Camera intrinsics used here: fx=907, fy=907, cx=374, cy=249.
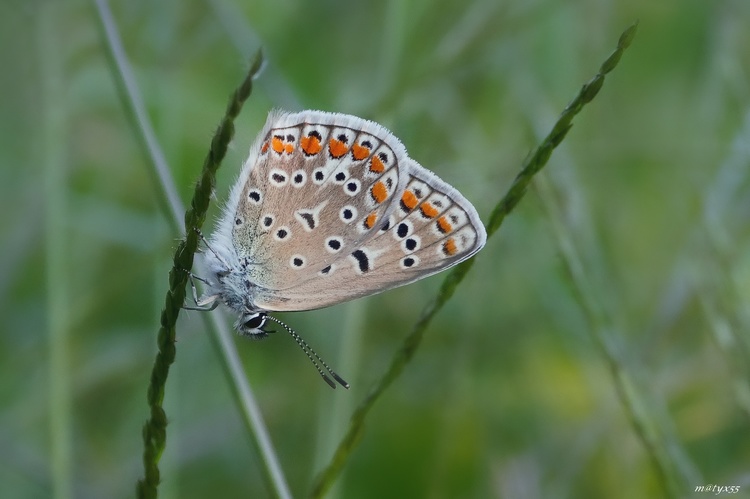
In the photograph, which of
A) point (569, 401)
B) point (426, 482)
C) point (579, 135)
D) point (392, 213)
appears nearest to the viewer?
point (392, 213)

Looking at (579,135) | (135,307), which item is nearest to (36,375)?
(135,307)

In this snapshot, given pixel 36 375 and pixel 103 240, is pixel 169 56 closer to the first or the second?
pixel 103 240

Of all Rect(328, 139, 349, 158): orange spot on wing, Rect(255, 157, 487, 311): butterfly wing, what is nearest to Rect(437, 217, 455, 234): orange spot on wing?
Rect(255, 157, 487, 311): butterfly wing

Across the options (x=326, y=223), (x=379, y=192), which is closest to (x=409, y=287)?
(x=326, y=223)

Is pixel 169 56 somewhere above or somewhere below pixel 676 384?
above

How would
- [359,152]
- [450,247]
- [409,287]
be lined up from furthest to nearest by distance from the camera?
1. [409,287]
2. [359,152]
3. [450,247]

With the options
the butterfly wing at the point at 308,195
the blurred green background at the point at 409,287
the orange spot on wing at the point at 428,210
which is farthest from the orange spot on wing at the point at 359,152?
the blurred green background at the point at 409,287

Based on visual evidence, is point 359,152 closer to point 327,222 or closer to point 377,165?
point 377,165
